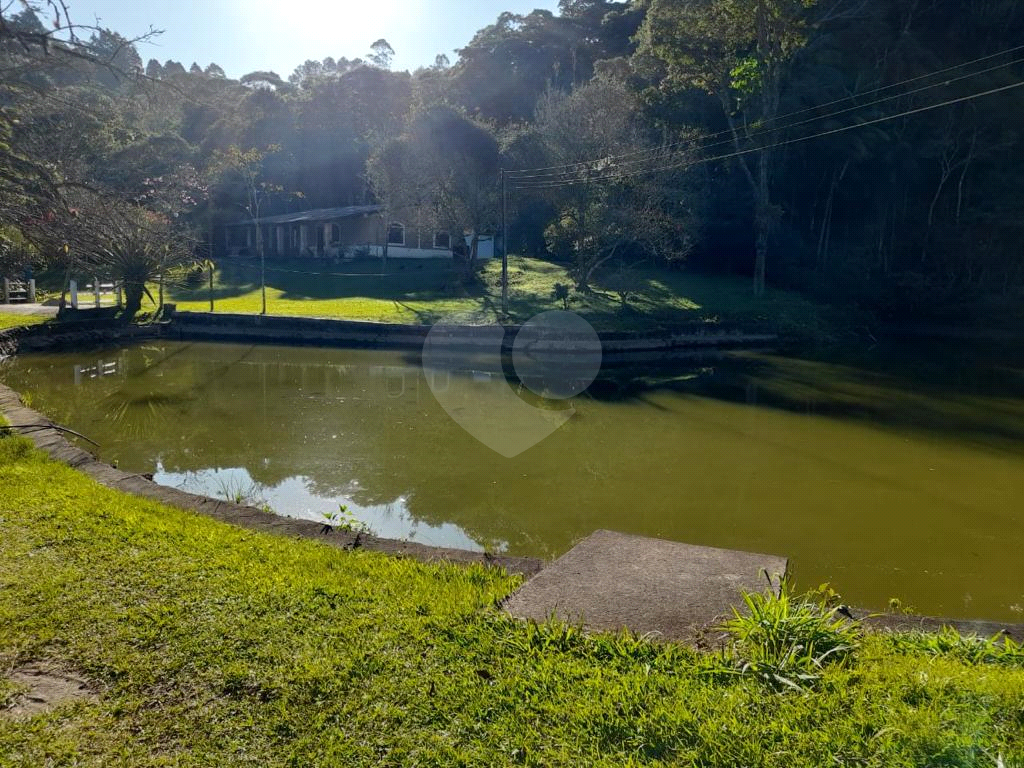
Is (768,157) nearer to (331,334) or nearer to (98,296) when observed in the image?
(331,334)

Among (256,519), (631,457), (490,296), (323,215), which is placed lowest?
(631,457)

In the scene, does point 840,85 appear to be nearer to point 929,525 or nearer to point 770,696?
point 929,525

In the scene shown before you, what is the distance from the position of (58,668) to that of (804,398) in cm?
1430

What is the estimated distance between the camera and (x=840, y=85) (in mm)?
28219

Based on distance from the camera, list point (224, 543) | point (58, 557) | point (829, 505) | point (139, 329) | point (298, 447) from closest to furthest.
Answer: point (58, 557)
point (224, 543)
point (829, 505)
point (298, 447)
point (139, 329)

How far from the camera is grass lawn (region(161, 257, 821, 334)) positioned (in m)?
24.8

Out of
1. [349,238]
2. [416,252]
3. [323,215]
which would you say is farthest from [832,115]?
[323,215]

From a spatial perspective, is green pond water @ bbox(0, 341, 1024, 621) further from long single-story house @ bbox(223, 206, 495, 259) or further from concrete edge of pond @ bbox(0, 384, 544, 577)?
long single-story house @ bbox(223, 206, 495, 259)

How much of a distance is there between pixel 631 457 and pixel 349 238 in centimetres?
3182

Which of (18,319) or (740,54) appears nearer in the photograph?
(18,319)

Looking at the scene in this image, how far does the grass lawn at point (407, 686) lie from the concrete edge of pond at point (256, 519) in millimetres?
582

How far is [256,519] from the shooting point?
18.3ft

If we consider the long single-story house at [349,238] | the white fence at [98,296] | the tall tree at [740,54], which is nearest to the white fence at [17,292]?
the white fence at [98,296]

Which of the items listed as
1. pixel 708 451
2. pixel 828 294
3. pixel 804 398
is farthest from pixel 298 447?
pixel 828 294
